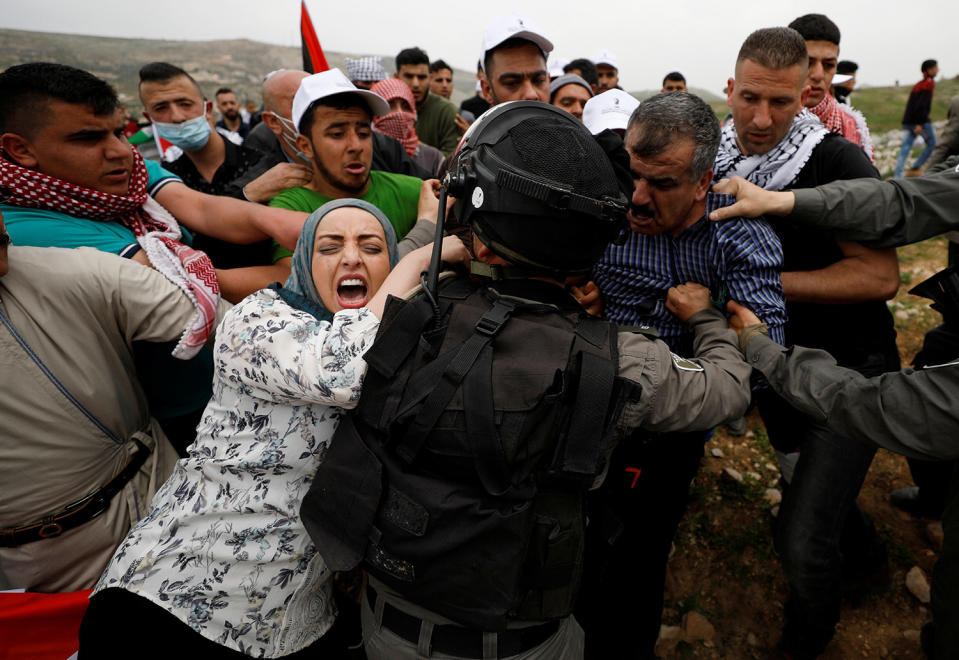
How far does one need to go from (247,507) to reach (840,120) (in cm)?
532

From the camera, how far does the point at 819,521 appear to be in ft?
8.38

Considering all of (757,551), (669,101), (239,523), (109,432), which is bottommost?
(757,551)

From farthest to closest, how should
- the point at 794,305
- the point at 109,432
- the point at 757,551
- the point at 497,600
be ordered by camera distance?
1. the point at 757,551
2. the point at 794,305
3. the point at 109,432
4. the point at 497,600

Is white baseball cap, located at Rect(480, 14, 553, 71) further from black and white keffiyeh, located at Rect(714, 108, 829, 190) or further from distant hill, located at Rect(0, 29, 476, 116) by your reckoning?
distant hill, located at Rect(0, 29, 476, 116)

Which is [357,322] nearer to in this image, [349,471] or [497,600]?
[349,471]

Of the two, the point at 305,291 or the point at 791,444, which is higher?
the point at 305,291

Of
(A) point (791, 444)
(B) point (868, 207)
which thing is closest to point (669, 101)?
(B) point (868, 207)

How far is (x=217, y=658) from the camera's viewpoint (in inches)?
67.9

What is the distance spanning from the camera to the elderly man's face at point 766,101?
243 centimetres

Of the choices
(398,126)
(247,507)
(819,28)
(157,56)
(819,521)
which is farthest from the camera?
(157,56)

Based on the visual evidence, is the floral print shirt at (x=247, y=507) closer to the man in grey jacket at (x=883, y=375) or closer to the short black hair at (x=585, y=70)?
the man in grey jacket at (x=883, y=375)

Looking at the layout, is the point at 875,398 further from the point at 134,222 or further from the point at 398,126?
the point at 398,126

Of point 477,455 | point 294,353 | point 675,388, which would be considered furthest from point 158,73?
point 675,388

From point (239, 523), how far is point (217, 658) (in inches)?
18.5
